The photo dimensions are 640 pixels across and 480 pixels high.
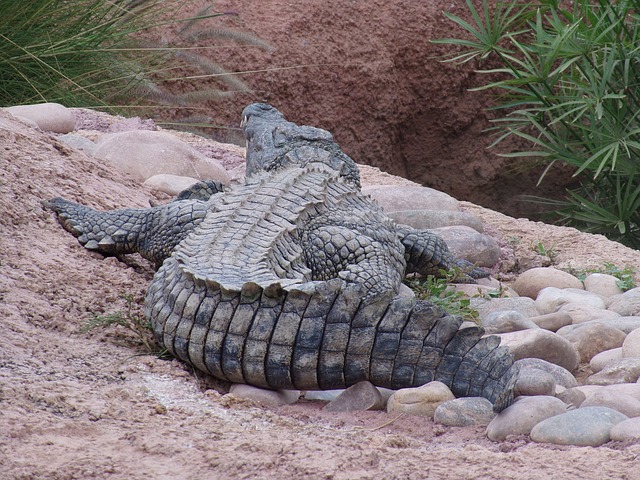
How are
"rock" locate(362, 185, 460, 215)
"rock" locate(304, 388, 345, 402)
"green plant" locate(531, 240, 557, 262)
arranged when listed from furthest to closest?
1. "rock" locate(362, 185, 460, 215)
2. "green plant" locate(531, 240, 557, 262)
3. "rock" locate(304, 388, 345, 402)

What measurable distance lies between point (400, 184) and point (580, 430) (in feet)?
12.4

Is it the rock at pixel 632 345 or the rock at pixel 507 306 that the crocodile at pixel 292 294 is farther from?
the rock at pixel 632 345

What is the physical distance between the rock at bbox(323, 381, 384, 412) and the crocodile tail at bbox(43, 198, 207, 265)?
1.20 metres

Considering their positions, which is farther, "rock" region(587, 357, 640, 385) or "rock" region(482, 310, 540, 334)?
"rock" region(482, 310, 540, 334)

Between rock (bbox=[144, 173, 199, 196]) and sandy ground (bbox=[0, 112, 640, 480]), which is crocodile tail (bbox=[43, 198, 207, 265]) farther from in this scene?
rock (bbox=[144, 173, 199, 196])

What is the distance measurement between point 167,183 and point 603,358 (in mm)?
2592

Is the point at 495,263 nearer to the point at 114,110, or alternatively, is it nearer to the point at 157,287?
the point at 157,287

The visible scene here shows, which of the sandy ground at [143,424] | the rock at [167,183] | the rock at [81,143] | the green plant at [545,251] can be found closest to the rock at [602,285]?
the green plant at [545,251]

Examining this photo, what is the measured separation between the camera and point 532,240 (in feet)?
16.5

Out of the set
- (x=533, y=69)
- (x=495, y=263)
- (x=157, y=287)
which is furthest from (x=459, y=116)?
(x=157, y=287)

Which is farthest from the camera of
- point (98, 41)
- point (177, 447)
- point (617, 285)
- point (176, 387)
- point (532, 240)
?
point (98, 41)

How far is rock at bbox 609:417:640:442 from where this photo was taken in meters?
1.92

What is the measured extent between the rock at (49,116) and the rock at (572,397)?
3.72m

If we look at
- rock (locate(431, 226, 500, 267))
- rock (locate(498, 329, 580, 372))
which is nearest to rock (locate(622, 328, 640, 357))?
rock (locate(498, 329, 580, 372))
